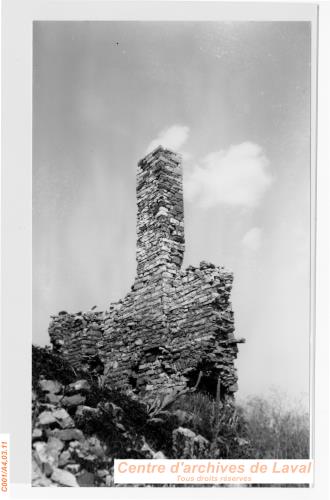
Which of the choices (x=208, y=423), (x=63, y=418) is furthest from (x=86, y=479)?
(x=208, y=423)

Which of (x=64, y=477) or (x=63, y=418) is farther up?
(x=63, y=418)

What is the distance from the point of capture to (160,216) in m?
10.0

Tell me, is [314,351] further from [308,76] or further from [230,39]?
[230,39]

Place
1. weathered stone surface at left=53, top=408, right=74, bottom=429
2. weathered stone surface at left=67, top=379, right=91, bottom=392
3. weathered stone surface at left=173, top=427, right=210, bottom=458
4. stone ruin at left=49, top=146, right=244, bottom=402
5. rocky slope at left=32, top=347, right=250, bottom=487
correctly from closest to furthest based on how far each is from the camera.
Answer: rocky slope at left=32, top=347, right=250, bottom=487, weathered stone surface at left=53, top=408, right=74, bottom=429, weathered stone surface at left=173, top=427, right=210, bottom=458, weathered stone surface at left=67, top=379, right=91, bottom=392, stone ruin at left=49, top=146, right=244, bottom=402

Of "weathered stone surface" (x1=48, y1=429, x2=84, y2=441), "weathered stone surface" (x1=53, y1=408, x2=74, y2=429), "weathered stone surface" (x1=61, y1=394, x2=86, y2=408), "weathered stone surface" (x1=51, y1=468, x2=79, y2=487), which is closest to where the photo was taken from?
"weathered stone surface" (x1=51, y1=468, x2=79, y2=487)

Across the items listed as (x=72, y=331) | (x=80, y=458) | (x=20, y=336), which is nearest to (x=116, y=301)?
(x=72, y=331)

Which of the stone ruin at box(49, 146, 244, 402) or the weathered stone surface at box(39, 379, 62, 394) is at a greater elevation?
the stone ruin at box(49, 146, 244, 402)

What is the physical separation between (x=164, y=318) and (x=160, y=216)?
5.44 ft

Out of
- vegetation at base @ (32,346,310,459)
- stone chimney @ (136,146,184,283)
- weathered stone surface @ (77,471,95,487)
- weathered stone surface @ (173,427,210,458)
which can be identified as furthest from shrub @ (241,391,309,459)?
stone chimney @ (136,146,184,283)

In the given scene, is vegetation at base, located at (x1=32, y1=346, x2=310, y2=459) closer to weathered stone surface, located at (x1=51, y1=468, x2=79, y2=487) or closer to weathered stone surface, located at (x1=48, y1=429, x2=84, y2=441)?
weathered stone surface, located at (x1=48, y1=429, x2=84, y2=441)

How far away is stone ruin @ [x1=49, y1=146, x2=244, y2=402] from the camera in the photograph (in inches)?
358

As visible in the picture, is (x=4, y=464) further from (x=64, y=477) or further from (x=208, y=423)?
(x=208, y=423)

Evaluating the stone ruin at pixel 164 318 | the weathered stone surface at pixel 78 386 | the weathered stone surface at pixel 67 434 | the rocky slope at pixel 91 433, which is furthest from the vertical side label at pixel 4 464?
the stone ruin at pixel 164 318

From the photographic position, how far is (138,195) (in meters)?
10.5
